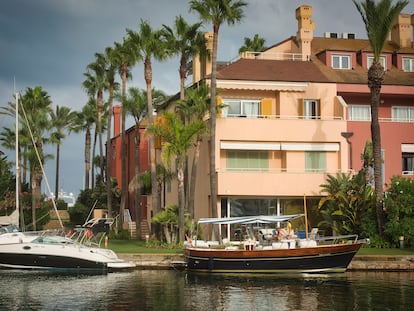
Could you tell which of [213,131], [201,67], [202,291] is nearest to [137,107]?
[201,67]

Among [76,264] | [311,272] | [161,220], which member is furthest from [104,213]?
[311,272]

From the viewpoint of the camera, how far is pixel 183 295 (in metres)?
28.7

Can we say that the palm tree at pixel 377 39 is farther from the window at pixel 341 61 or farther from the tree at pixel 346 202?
the window at pixel 341 61

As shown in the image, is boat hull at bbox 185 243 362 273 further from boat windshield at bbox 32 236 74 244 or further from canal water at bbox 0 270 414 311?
boat windshield at bbox 32 236 74 244

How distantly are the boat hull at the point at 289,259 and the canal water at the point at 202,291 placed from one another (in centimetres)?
44

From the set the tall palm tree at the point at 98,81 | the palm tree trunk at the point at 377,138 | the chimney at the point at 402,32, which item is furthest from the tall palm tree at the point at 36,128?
the chimney at the point at 402,32

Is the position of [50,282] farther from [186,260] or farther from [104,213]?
[104,213]

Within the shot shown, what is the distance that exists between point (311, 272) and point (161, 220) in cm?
1185

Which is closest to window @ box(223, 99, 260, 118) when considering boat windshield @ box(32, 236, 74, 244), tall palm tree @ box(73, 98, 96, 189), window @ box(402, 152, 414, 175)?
window @ box(402, 152, 414, 175)

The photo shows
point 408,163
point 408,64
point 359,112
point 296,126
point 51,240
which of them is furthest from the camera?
point 408,64

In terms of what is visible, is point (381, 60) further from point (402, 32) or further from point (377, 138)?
point (377, 138)

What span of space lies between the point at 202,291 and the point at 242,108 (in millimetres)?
20457

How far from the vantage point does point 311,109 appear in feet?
163

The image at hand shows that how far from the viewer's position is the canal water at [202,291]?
26250 millimetres
